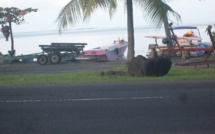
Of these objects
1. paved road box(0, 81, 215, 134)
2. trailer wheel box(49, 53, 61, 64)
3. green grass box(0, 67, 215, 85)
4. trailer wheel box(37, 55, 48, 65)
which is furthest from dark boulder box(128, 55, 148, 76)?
trailer wheel box(37, 55, 48, 65)

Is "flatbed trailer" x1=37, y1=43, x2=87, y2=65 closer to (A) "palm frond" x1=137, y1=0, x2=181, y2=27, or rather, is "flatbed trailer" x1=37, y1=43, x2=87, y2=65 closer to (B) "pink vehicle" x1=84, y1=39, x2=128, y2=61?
(B) "pink vehicle" x1=84, y1=39, x2=128, y2=61

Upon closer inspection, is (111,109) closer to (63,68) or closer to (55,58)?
(63,68)

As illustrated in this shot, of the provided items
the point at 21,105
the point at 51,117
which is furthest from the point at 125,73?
the point at 51,117

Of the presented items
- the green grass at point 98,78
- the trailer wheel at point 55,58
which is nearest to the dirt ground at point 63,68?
the trailer wheel at point 55,58

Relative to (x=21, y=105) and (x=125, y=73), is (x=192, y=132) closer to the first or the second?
(x=21, y=105)

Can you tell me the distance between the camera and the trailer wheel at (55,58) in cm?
2767

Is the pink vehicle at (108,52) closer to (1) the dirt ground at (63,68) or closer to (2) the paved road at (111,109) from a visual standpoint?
(1) the dirt ground at (63,68)

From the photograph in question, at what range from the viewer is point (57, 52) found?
2802cm

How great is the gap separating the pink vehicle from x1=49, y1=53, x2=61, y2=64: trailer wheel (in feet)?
6.89

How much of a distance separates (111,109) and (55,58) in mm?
17860

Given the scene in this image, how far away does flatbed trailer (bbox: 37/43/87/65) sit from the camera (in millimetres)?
27766

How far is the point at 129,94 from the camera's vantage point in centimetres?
1257

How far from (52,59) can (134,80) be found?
41.4 feet

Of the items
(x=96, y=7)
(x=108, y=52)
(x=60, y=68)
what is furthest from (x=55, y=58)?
(x=96, y=7)
